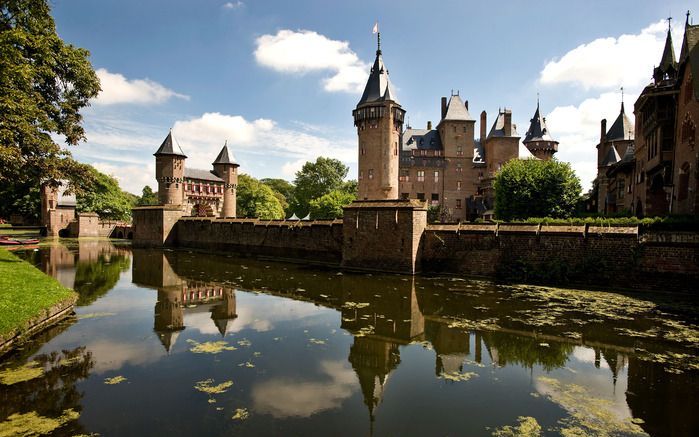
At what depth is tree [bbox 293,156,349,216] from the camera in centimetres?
5753

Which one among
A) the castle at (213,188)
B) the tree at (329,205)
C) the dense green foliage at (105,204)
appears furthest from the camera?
the castle at (213,188)

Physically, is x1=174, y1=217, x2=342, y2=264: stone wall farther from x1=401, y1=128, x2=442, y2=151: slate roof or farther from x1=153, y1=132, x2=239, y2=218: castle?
x1=401, y1=128, x2=442, y2=151: slate roof

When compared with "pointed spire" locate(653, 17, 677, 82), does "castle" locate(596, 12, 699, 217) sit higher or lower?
lower

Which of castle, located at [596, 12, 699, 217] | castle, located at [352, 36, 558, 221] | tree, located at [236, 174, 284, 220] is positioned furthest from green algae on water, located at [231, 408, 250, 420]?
tree, located at [236, 174, 284, 220]

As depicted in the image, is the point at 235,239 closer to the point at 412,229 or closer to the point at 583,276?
the point at 412,229

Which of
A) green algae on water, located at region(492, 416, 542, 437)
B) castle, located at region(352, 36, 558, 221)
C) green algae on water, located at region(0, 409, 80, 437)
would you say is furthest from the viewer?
castle, located at region(352, 36, 558, 221)

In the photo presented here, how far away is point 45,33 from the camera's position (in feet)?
50.2

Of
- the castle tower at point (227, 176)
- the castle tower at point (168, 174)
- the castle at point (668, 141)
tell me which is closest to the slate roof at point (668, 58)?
the castle at point (668, 141)

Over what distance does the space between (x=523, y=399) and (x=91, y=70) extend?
67.3 feet

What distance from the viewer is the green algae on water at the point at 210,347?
22.2ft

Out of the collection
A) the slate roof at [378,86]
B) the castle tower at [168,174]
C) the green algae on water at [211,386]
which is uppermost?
the slate roof at [378,86]

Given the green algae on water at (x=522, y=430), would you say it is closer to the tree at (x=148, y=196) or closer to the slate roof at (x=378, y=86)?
the slate roof at (x=378, y=86)

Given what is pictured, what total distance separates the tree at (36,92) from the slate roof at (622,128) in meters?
41.9

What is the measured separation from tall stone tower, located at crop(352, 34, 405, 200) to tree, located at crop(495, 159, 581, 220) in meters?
10.8
